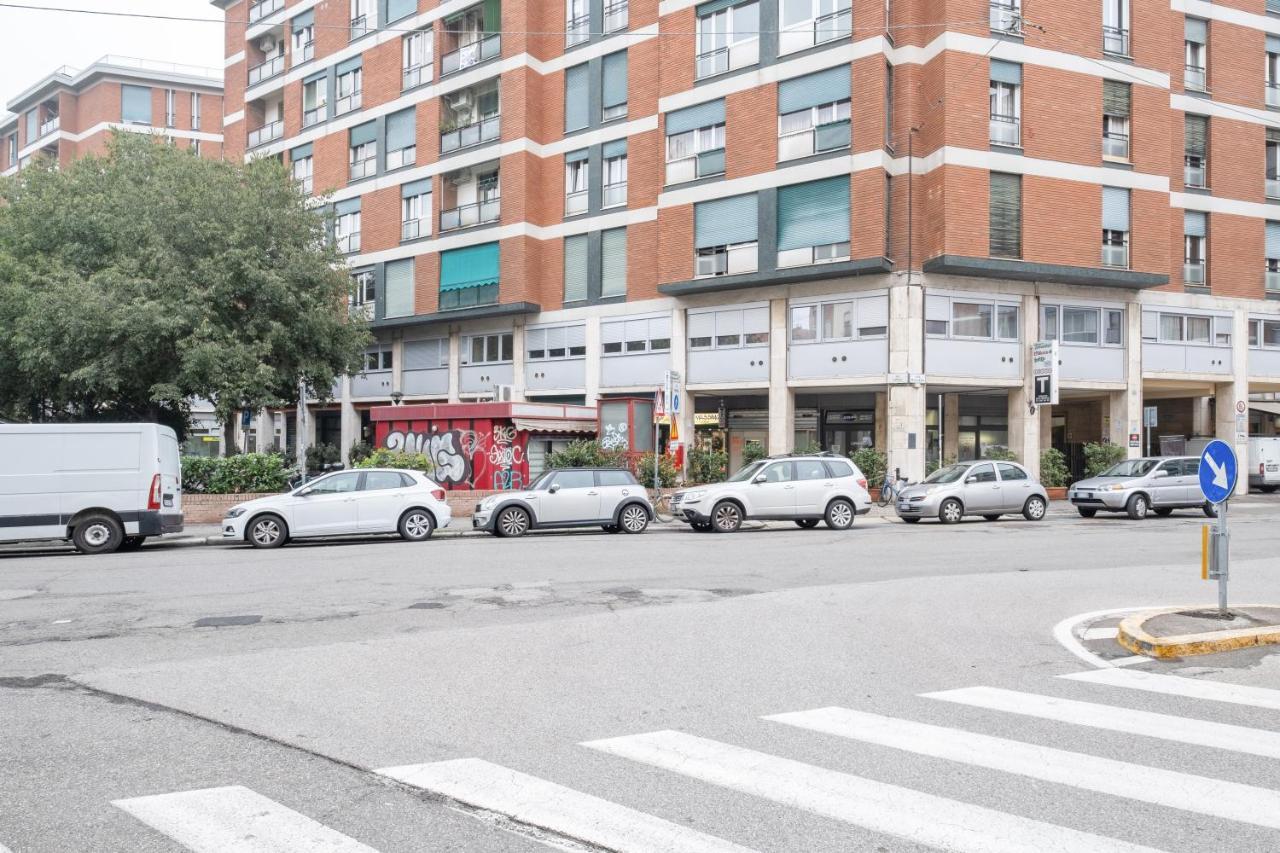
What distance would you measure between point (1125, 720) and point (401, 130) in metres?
36.1

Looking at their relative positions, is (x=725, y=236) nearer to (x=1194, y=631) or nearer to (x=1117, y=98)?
(x=1117, y=98)

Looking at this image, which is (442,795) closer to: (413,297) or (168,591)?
(168,591)

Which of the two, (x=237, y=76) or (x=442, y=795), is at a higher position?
(x=237, y=76)

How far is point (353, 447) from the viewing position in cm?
3672

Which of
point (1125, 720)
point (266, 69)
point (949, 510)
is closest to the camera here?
point (1125, 720)

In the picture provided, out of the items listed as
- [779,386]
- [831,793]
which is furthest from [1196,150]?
[831,793]

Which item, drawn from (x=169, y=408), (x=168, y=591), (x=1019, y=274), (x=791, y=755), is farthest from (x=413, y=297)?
(x=791, y=755)

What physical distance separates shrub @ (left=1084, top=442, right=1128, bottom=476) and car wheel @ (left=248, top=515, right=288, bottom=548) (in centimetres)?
2262

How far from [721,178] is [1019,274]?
911 cm

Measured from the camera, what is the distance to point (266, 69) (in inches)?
1666

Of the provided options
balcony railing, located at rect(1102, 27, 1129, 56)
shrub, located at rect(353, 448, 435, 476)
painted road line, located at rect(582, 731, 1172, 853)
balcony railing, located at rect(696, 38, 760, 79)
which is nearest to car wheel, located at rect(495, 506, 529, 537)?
shrub, located at rect(353, 448, 435, 476)

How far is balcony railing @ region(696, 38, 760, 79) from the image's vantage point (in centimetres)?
2883

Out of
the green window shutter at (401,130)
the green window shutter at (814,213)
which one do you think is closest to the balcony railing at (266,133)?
the green window shutter at (401,130)

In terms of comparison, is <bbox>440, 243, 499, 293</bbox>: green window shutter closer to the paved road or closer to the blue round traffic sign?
A: the paved road
